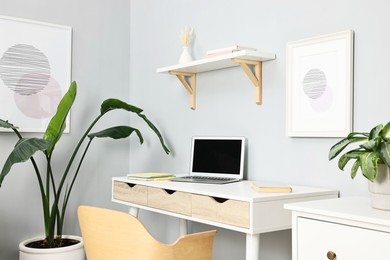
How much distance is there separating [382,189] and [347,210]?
14cm

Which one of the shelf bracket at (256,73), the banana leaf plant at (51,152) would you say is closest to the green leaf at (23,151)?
the banana leaf plant at (51,152)

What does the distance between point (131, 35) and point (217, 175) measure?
1.55m

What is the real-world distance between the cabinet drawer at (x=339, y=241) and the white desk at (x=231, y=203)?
26 cm

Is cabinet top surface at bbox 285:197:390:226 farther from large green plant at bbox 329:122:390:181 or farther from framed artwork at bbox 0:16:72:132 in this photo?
framed artwork at bbox 0:16:72:132

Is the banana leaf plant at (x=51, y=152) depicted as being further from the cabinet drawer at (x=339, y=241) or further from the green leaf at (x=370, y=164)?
the green leaf at (x=370, y=164)

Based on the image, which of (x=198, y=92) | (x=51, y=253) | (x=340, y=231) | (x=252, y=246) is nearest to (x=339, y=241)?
(x=340, y=231)

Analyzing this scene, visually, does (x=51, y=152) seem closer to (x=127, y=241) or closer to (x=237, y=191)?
(x=127, y=241)

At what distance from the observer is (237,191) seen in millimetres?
2131

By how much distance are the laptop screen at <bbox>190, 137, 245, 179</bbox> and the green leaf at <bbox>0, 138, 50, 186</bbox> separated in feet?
2.91

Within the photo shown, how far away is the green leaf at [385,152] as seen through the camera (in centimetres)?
154

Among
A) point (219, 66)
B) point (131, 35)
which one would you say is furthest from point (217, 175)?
point (131, 35)

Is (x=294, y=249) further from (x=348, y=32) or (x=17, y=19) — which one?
(x=17, y=19)

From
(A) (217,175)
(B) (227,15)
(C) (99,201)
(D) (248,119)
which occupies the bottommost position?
(C) (99,201)

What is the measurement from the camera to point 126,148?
366 centimetres
